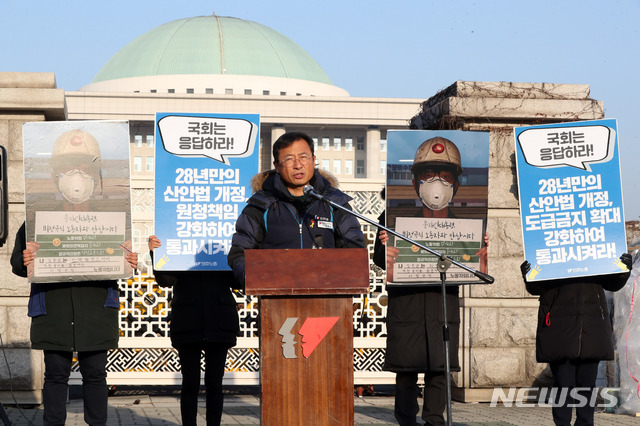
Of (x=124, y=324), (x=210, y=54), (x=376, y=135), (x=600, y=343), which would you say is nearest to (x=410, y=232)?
(x=600, y=343)

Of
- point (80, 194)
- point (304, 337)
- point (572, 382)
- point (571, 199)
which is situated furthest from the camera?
point (571, 199)

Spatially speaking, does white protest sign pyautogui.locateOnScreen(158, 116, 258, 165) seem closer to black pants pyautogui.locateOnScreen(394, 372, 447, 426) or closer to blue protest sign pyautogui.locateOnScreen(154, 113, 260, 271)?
blue protest sign pyautogui.locateOnScreen(154, 113, 260, 271)

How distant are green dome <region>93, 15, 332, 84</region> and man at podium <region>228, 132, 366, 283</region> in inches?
4695

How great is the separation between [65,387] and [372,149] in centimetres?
9307

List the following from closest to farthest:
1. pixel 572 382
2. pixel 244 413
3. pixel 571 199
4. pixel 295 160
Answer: pixel 295 160
pixel 572 382
pixel 571 199
pixel 244 413

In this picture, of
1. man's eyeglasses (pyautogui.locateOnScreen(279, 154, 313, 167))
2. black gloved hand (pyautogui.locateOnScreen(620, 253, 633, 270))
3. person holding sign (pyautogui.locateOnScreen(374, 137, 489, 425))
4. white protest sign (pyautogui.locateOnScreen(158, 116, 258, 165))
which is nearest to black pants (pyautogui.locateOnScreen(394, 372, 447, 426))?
person holding sign (pyautogui.locateOnScreen(374, 137, 489, 425))

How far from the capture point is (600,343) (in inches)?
290

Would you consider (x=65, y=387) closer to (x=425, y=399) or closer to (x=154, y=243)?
(x=154, y=243)

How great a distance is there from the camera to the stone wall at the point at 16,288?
9516 mm

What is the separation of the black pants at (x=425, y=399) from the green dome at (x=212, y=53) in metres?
118

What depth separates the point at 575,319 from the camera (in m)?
7.40

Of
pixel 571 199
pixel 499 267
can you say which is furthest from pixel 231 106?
pixel 571 199

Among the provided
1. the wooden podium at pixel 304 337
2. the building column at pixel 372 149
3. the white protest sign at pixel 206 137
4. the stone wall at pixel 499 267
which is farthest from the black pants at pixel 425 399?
the building column at pixel 372 149

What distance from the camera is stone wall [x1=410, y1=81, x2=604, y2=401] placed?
10094mm
